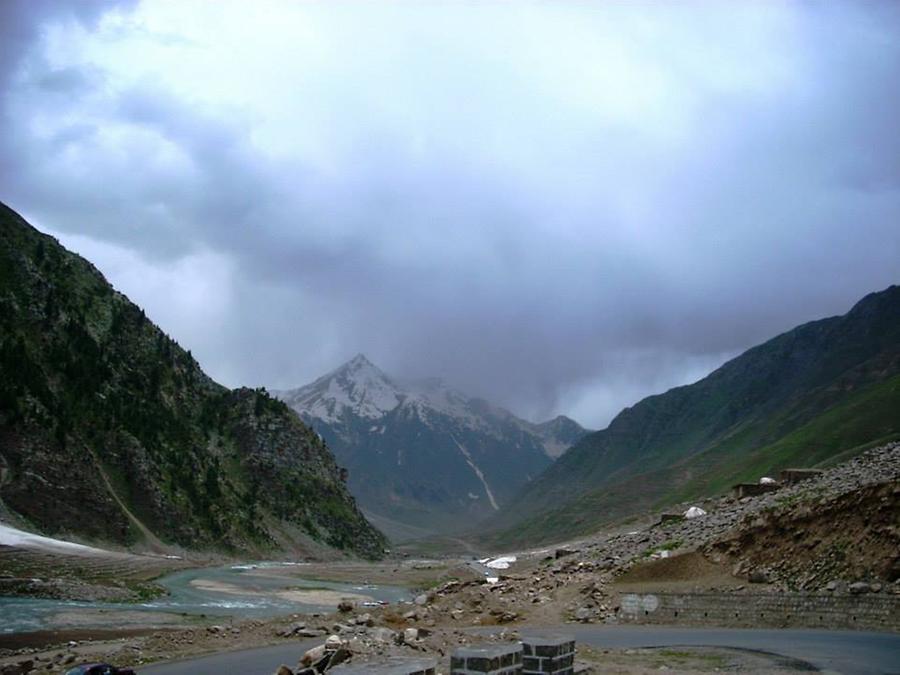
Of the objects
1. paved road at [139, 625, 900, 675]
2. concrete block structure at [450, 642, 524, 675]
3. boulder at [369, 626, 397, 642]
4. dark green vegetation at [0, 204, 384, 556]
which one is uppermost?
dark green vegetation at [0, 204, 384, 556]

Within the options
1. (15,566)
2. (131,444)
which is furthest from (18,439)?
(15,566)

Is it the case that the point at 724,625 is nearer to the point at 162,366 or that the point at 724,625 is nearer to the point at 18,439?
the point at 18,439

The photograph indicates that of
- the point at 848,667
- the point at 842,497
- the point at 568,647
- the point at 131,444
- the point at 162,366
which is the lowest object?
the point at 848,667

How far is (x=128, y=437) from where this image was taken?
136 meters

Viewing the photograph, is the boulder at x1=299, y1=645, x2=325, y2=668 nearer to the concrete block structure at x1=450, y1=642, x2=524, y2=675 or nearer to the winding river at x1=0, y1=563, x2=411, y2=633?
the concrete block structure at x1=450, y1=642, x2=524, y2=675

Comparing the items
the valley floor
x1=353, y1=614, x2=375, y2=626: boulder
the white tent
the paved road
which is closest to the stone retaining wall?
the valley floor

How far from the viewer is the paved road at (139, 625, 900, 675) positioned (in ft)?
76.4

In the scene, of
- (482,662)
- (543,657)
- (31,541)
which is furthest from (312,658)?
(31,541)

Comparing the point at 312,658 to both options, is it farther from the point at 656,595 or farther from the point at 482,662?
the point at 656,595

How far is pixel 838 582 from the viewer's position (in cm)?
3412

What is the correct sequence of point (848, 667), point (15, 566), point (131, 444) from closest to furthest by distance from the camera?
point (848, 667) < point (15, 566) < point (131, 444)

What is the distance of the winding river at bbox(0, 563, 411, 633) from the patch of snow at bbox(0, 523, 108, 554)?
12.0 m

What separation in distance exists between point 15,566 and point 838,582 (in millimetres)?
68087

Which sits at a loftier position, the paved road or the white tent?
the white tent
